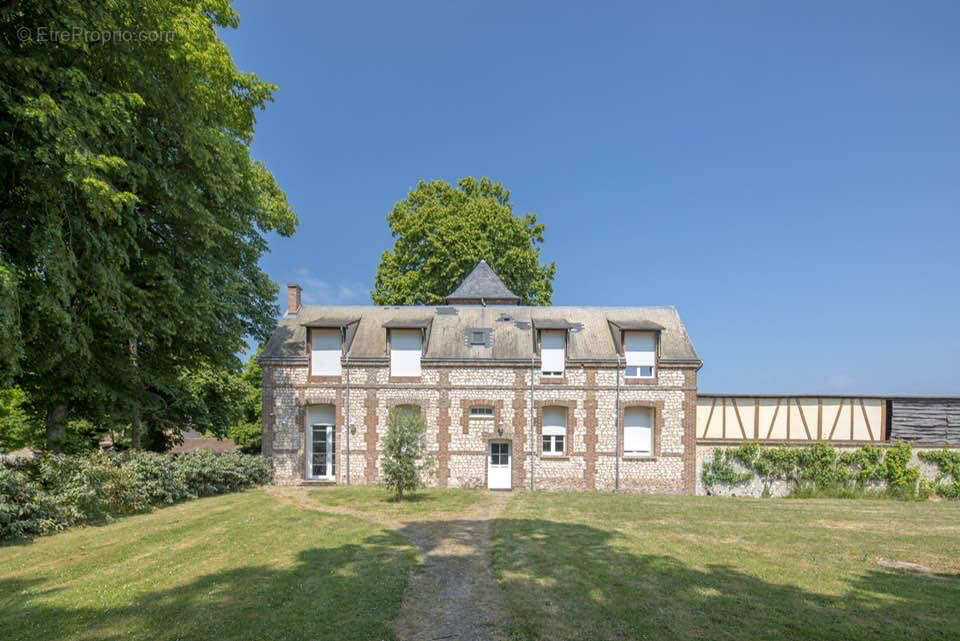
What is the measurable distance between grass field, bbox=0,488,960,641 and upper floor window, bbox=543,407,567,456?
6392 mm

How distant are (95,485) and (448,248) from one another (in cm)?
2074

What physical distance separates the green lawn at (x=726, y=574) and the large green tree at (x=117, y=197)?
387 inches

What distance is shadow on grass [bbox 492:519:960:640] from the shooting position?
5.75 metres

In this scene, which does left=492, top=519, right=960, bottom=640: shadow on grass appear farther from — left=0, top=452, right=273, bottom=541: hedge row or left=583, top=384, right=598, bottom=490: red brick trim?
left=583, top=384, right=598, bottom=490: red brick trim

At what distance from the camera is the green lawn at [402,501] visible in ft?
44.7

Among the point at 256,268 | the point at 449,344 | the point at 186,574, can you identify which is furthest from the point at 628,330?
the point at 186,574

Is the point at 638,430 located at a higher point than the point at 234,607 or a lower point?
higher

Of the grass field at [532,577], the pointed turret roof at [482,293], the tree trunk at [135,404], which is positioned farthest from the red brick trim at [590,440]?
the tree trunk at [135,404]

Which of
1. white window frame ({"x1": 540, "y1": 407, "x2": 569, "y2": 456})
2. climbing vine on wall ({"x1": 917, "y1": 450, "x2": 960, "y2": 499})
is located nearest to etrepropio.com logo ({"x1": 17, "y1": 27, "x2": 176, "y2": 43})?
white window frame ({"x1": 540, "y1": 407, "x2": 569, "y2": 456})

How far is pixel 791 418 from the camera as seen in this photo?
19.8m

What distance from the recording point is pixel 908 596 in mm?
6996

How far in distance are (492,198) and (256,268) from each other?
666 inches

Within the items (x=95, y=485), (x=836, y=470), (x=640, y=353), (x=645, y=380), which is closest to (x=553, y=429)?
(x=645, y=380)

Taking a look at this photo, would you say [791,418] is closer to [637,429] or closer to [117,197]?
[637,429]
